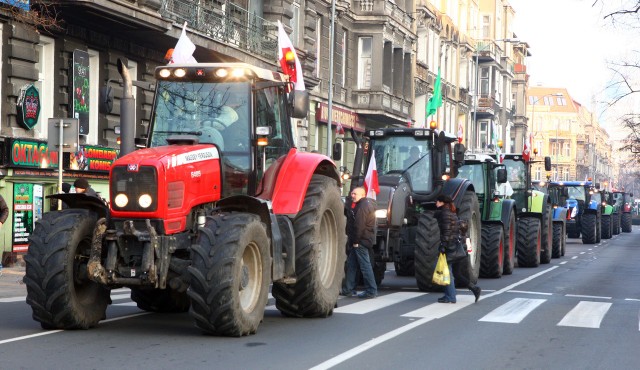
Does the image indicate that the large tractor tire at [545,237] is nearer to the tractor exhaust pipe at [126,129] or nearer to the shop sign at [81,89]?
the shop sign at [81,89]

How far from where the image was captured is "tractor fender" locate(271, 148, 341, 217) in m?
13.0

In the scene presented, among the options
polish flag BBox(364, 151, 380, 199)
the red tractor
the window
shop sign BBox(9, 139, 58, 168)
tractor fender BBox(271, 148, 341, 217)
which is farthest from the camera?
the window

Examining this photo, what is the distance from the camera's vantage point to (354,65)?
46875 millimetres

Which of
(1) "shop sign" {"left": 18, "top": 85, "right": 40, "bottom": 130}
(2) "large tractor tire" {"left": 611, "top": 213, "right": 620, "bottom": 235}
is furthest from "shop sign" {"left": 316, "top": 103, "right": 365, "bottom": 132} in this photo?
(2) "large tractor tire" {"left": 611, "top": 213, "right": 620, "bottom": 235}

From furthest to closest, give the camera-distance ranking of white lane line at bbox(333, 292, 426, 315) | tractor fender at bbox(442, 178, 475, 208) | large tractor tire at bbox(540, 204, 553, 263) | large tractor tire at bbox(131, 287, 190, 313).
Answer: large tractor tire at bbox(540, 204, 553, 263), tractor fender at bbox(442, 178, 475, 208), white lane line at bbox(333, 292, 426, 315), large tractor tire at bbox(131, 287, 190, 313)

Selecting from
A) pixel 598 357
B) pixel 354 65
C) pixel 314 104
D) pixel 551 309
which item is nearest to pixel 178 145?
pixel 598 357

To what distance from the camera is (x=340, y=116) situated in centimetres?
4416

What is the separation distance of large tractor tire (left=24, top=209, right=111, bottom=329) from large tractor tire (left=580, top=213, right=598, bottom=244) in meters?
38.2

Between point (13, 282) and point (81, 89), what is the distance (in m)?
7.44

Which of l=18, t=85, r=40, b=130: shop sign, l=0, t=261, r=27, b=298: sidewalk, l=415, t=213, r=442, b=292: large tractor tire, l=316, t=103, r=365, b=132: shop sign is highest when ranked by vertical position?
l=316, t=103, r=365, b=132: shop sign

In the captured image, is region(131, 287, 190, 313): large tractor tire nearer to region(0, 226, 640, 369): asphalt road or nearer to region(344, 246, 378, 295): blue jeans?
region(0, 226, 640, 369): asphalt road

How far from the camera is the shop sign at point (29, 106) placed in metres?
23.1

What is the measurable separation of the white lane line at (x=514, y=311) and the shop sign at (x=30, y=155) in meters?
10.6

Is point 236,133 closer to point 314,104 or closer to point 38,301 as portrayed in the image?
point 38,301
